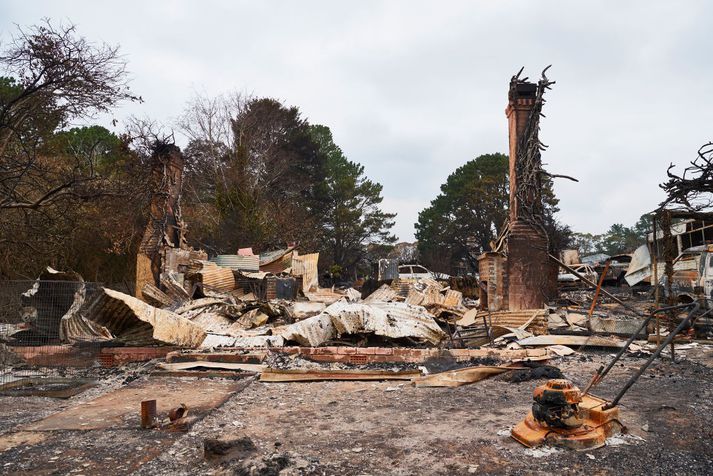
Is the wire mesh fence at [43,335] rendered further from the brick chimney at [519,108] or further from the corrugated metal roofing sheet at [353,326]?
the brick chimney at [519,108]

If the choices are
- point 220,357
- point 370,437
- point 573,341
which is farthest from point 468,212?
point 370,437

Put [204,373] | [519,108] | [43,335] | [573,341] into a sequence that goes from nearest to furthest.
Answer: [204,373] → [43,335] → [573,341] → [519,108]

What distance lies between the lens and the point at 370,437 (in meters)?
4.25

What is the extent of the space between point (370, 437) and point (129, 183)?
10.7 metres

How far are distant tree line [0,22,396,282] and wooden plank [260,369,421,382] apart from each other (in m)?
6.03

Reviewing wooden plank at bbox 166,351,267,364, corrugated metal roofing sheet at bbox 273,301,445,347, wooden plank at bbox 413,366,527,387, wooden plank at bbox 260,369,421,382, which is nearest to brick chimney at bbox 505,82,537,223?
corrugated metal roofing sheet at bbox 273,301,445,347

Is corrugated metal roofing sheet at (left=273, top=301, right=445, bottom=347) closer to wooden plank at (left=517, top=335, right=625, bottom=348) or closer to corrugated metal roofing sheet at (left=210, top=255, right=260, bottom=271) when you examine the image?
wooden plank at (left=517, top=335, right=625, bottom=348)

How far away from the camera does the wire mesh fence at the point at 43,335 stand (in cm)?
803

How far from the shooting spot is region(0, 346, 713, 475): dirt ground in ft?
11.6

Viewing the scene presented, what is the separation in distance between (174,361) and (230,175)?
21870 mm

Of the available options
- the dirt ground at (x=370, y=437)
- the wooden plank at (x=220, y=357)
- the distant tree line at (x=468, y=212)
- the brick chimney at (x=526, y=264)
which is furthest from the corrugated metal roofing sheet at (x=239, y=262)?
the distant tree line at (x=468, y=212)

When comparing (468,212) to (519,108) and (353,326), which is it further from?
(353,326)

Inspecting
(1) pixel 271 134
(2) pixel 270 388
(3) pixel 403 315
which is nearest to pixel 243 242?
Answer: (1) pixel 271 134

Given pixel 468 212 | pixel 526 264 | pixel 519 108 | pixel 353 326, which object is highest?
pixel 468 212
